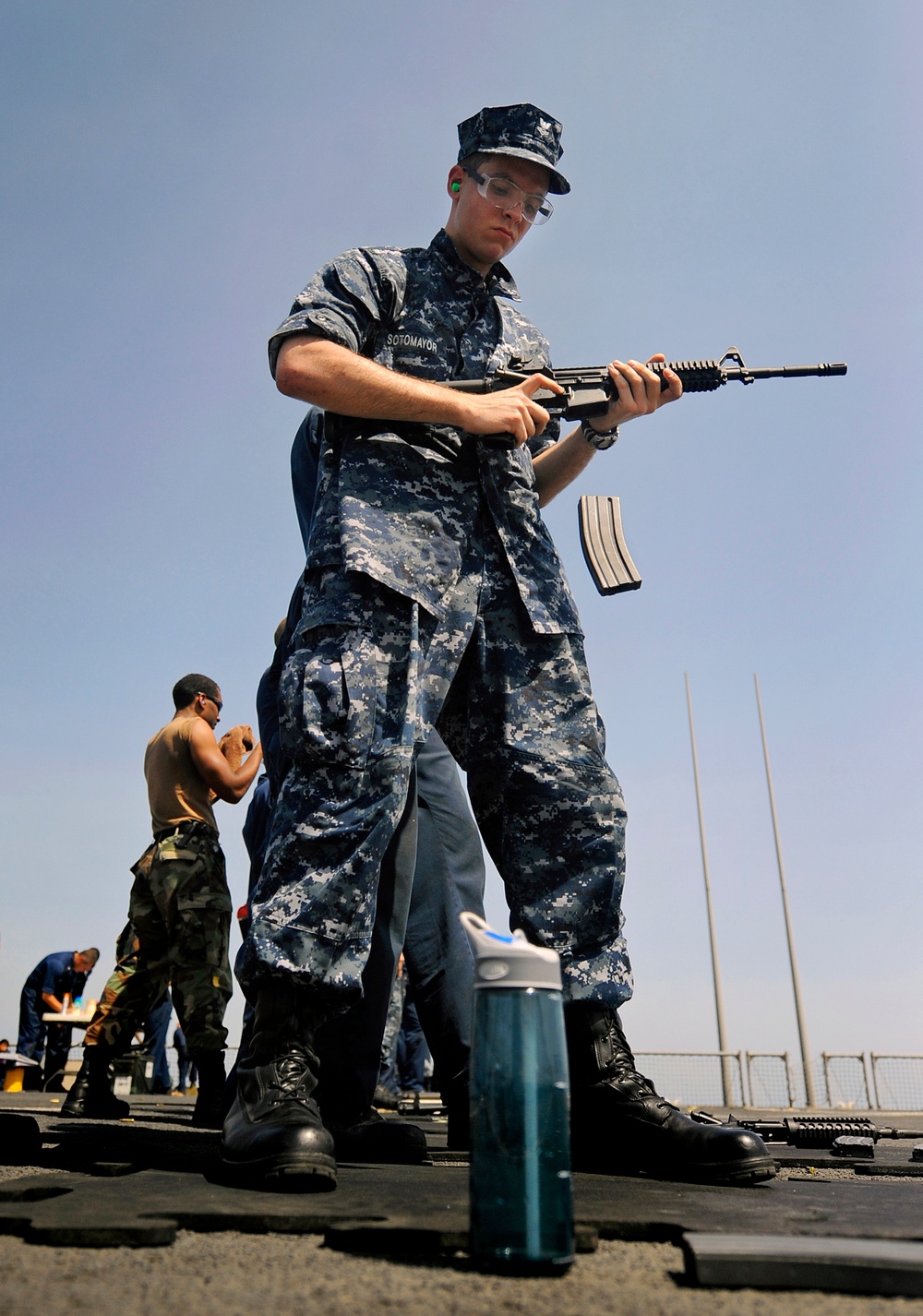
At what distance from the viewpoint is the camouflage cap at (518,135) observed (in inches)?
107

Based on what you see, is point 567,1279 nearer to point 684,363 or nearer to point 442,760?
point 442,760

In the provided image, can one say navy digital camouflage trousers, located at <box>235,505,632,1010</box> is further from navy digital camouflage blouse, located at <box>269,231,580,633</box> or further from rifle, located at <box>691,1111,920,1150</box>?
rifle, located at <box>691,1111,920,1150</box>

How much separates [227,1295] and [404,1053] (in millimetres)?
7882

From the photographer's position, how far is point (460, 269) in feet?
9.17

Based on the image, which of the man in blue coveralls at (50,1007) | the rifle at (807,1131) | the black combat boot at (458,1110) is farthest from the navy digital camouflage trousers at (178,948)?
the man in blue coveralls at (50,1007)

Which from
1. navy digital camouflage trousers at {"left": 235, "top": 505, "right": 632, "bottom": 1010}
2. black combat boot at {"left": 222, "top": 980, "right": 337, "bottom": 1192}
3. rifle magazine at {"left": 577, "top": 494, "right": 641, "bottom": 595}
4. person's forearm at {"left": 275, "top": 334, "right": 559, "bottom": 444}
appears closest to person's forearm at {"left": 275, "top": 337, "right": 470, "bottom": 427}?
person's forearm at {"left": 275, "top": 334, "right": 559, "bottom": 444}

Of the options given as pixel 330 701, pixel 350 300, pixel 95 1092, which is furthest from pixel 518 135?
pixel 95 1092

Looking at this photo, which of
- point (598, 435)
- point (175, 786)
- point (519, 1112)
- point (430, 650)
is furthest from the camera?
point (175, 786)

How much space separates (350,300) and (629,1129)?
6.21ft

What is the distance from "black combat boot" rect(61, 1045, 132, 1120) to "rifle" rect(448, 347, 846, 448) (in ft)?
10.7

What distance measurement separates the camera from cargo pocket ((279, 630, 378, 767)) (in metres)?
2.14

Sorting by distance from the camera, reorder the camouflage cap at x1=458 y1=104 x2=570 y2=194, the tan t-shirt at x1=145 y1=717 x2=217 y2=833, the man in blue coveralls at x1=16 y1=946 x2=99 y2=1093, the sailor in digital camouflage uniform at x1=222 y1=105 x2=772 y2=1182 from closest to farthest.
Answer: the sailor in digital camouflage uniform at x1=222 y1=105 x2=772 y2=1182
the camouflage cap at x1=458 y1=104 x2=570 y2=194
the tan t-shirt at x1=145 y1=717 x2=217 y2=833
the man in blue coveralls at x1=16 y1=946 x2=99 y2=1093

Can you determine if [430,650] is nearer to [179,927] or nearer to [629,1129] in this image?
[629,1129]

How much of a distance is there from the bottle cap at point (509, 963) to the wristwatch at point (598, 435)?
1961mm
